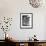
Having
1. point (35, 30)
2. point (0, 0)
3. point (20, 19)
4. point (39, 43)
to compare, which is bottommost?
point (39, 43)

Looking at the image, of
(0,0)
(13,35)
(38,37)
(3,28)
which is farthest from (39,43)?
(0,0)

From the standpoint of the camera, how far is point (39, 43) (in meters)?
4.38

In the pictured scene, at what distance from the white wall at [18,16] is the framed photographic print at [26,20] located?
120 millimetres

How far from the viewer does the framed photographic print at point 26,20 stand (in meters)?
5.43

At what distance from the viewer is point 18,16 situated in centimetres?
543

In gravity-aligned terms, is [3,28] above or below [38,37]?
above

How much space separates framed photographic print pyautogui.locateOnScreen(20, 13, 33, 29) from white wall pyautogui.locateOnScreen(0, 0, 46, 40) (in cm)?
12

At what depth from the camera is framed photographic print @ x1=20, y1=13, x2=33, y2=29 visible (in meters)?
5.43

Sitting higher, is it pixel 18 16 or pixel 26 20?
pixel 18 16

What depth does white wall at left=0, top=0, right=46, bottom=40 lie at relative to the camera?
5383mm

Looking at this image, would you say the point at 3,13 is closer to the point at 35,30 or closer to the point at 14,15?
the point at 14,15

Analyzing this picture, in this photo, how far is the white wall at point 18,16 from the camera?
17.7ft

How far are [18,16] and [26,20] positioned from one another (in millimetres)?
360

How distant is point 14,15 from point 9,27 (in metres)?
0.52
